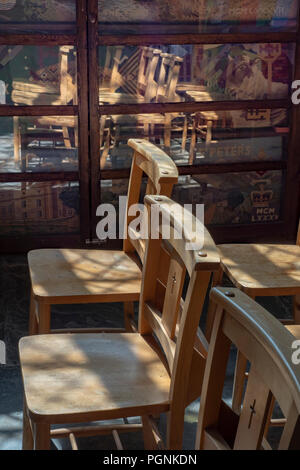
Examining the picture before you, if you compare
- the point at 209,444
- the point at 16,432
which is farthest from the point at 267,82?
the point at 209,444

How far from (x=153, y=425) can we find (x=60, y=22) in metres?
2.46

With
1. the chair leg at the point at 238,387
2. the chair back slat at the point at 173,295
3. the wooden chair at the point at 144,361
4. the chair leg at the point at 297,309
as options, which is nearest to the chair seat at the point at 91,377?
the wooden chair at the point at 144,361

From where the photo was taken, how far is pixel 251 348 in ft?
3.66

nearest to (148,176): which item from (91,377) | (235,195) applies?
(91,377)

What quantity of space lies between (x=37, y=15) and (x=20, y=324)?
161 cm

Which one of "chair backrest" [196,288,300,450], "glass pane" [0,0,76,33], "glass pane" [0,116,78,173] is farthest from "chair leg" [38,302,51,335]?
"glass pane" [0,0,76,33]

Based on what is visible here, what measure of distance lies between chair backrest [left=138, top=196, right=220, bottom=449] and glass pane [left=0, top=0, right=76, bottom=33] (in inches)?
81.4

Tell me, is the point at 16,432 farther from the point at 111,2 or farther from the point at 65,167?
the point at 111,2

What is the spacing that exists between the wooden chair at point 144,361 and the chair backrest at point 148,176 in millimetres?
238

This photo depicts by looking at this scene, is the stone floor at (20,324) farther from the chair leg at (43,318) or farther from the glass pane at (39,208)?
the chair leg at (43,318)

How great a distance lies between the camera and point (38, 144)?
388cm

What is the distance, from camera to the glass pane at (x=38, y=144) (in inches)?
151

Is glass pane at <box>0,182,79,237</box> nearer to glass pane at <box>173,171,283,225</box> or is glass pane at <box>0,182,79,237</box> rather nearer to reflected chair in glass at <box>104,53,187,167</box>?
reflected chair in glass at <box>104,53,187,167</box>

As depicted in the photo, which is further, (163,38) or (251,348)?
(163,38)
